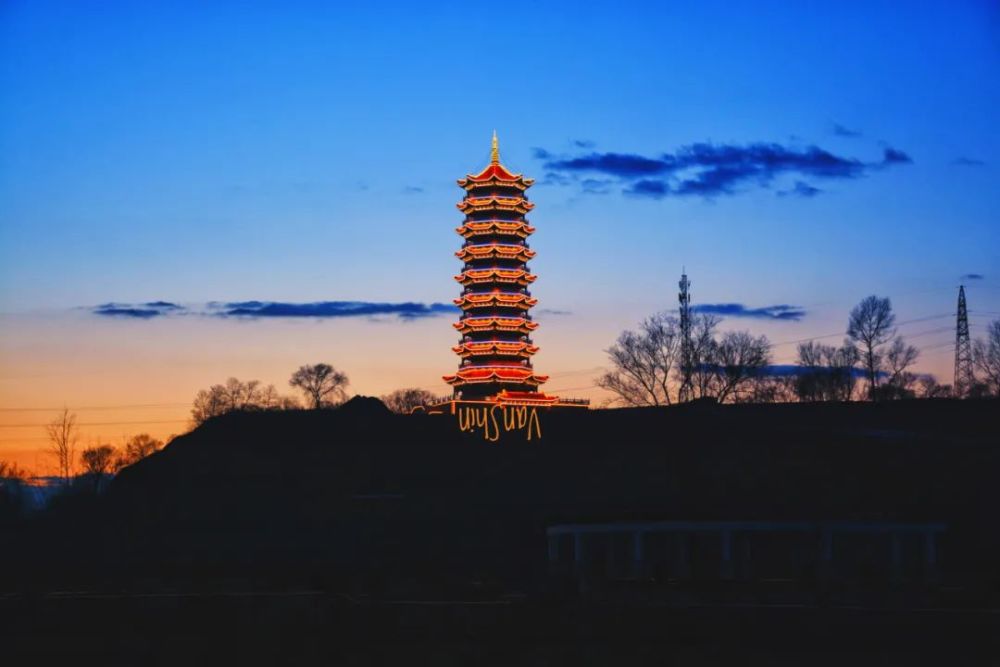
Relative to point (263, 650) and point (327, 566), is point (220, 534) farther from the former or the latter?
point (263, 650)

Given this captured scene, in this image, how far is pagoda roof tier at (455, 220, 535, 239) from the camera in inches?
5049

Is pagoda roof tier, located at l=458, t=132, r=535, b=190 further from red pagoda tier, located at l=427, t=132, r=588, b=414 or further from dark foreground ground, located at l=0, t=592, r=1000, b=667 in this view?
dark foreground ground, located at l=0, t=592, r=1000, b=667

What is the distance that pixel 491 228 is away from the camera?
12825 centimetres

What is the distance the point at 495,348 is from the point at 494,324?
6.69 ft

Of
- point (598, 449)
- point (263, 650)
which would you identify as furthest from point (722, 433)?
point (263, 650)

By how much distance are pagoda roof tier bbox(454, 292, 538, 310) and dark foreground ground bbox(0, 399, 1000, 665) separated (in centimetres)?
1121

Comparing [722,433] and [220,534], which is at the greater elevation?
[722,433]

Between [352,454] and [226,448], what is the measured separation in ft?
32.9

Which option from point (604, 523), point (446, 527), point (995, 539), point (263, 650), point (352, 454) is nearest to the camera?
point (263, 650)

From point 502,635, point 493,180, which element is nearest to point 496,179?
point 493,180

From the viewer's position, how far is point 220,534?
319ft

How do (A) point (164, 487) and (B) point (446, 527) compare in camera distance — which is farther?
(A) point (164, 487)

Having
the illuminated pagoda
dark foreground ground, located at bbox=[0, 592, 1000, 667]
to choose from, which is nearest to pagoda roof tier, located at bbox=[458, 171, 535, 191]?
the illuminated pagoda

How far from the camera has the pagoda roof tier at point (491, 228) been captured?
128 m
